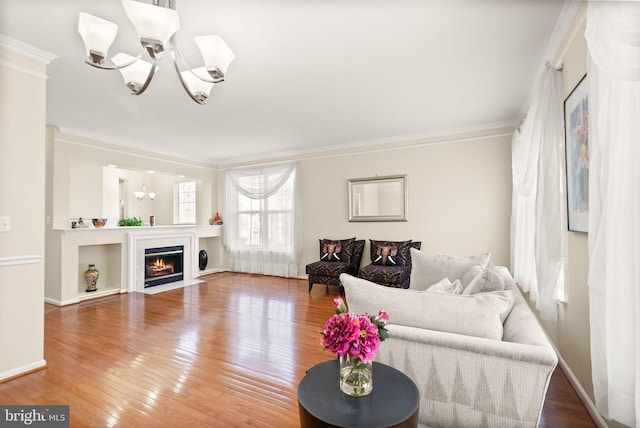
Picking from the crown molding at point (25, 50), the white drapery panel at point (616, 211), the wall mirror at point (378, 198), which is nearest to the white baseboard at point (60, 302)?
the crown molding at point (25, 50)

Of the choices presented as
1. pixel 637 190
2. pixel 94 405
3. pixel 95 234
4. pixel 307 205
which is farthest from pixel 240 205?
pixel 637 190

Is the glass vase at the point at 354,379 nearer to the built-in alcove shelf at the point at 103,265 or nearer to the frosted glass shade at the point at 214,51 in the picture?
the frosted glass shade at the point at 214,51

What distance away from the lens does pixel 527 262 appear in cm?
331

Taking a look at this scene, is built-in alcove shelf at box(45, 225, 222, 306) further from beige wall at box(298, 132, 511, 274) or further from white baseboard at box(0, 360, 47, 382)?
beige wall at box(298, 132, 511, 274)

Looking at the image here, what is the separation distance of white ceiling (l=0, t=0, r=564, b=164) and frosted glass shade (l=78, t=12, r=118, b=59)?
1.23 ft

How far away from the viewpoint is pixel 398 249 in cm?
500

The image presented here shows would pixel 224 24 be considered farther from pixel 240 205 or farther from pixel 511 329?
pixel 240 205

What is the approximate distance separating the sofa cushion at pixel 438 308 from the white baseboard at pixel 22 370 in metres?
2.82

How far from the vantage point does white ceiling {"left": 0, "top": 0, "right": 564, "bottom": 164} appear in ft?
6.85

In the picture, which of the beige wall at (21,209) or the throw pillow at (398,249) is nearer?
the beige wall at (21,209)

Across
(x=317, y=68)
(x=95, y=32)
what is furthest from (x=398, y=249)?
(x=95, y=32)

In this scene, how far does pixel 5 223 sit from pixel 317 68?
292cm

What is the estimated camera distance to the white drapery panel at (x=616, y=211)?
3.72ft

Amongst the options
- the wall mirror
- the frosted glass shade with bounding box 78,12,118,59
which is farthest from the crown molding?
the wall mirror
